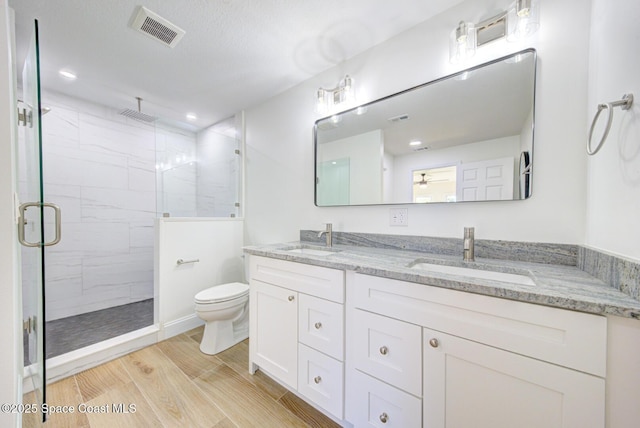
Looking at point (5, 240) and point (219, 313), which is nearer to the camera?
point (5, 240)

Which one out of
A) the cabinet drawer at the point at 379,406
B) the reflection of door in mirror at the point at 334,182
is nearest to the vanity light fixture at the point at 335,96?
the reflection of door in mirror at the point at 334,182

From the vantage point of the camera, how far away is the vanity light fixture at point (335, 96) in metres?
1.75

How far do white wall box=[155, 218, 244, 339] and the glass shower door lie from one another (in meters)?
0.72

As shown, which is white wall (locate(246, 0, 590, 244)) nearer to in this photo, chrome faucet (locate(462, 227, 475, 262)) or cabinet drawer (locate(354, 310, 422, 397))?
chrome faucet (locate(462, 227, 475, 262))

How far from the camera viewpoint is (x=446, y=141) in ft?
4.50

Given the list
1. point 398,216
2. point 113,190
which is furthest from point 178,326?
point 398,216

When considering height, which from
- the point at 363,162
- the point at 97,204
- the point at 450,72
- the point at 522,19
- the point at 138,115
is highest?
the point at 138,115

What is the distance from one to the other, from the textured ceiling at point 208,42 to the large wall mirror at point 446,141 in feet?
1.53

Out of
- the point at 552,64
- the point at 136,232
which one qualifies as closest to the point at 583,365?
the point at 552,64

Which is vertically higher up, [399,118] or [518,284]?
[399,118]

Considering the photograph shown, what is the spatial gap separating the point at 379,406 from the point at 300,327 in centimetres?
51

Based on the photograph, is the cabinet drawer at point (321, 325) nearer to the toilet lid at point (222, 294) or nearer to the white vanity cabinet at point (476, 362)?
the white vanity cabinet at point (476, 362)

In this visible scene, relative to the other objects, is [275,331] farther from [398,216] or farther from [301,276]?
[398,216]

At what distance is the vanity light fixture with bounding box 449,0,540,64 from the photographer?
111cm
